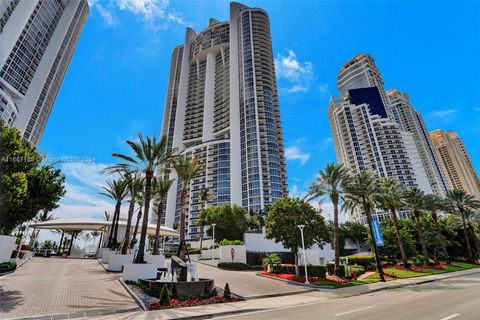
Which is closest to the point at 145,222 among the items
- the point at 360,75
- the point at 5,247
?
the point at 5,247

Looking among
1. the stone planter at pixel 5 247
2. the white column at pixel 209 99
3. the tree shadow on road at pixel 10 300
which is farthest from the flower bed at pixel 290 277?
the white column at pixel 209 99

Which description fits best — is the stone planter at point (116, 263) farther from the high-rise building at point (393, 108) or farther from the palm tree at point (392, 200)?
the high-rise building at point (393, 108)

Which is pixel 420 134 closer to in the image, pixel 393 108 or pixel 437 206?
pixel 393 108

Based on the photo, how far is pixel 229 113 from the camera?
116000mm

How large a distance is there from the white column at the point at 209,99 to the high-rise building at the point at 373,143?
240 feet

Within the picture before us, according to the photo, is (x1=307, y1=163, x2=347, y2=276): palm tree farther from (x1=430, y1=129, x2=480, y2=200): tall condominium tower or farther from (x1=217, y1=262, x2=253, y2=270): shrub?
(x1=430, y1=129, x2=480, y2=200): tall condominium tower

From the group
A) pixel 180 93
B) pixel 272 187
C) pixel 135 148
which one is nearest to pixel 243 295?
pixel 135 148

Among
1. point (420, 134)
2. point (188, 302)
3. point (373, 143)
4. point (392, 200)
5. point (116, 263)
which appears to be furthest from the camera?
point (420, 134)

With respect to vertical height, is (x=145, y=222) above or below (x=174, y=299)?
above

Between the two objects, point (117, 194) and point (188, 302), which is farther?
point (117, 194)

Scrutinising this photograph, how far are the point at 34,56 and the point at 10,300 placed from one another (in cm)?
11436

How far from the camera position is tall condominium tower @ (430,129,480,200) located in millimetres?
165375

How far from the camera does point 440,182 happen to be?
446ft

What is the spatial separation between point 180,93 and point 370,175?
127m
